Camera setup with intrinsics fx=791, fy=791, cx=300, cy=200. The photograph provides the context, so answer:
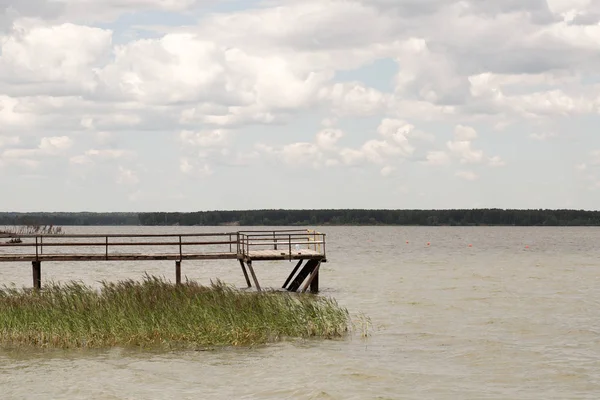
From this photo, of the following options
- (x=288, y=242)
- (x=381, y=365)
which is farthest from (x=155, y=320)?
(x=288, y=242)

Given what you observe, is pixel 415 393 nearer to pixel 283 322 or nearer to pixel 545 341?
pixel 283 322

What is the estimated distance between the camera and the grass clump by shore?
929 inches

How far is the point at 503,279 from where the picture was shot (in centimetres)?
5678

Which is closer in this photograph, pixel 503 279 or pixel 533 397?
pixel 533 397

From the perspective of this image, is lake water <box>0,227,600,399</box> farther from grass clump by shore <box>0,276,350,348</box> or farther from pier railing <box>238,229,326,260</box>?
pier railing <box>238,229,326,260</box>

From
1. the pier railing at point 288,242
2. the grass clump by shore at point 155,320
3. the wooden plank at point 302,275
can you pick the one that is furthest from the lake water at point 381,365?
the wooden plank at point 302,275

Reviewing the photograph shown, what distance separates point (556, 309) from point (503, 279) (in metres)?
20.1

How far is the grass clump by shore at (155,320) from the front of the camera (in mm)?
23594

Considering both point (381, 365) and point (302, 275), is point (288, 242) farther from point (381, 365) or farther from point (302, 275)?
point (381, 365)

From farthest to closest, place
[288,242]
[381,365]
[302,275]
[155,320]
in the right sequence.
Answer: [302,275] < [288,242] < [155,320] < [381,365]

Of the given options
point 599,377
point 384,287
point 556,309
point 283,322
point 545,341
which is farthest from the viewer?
point 384,287

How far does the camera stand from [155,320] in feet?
80.1

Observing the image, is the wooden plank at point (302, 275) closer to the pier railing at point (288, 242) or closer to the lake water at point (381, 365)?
the pier railing at point (288, 242)

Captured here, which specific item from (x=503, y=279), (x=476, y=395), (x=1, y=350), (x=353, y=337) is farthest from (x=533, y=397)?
→ (x=503, y=279)
